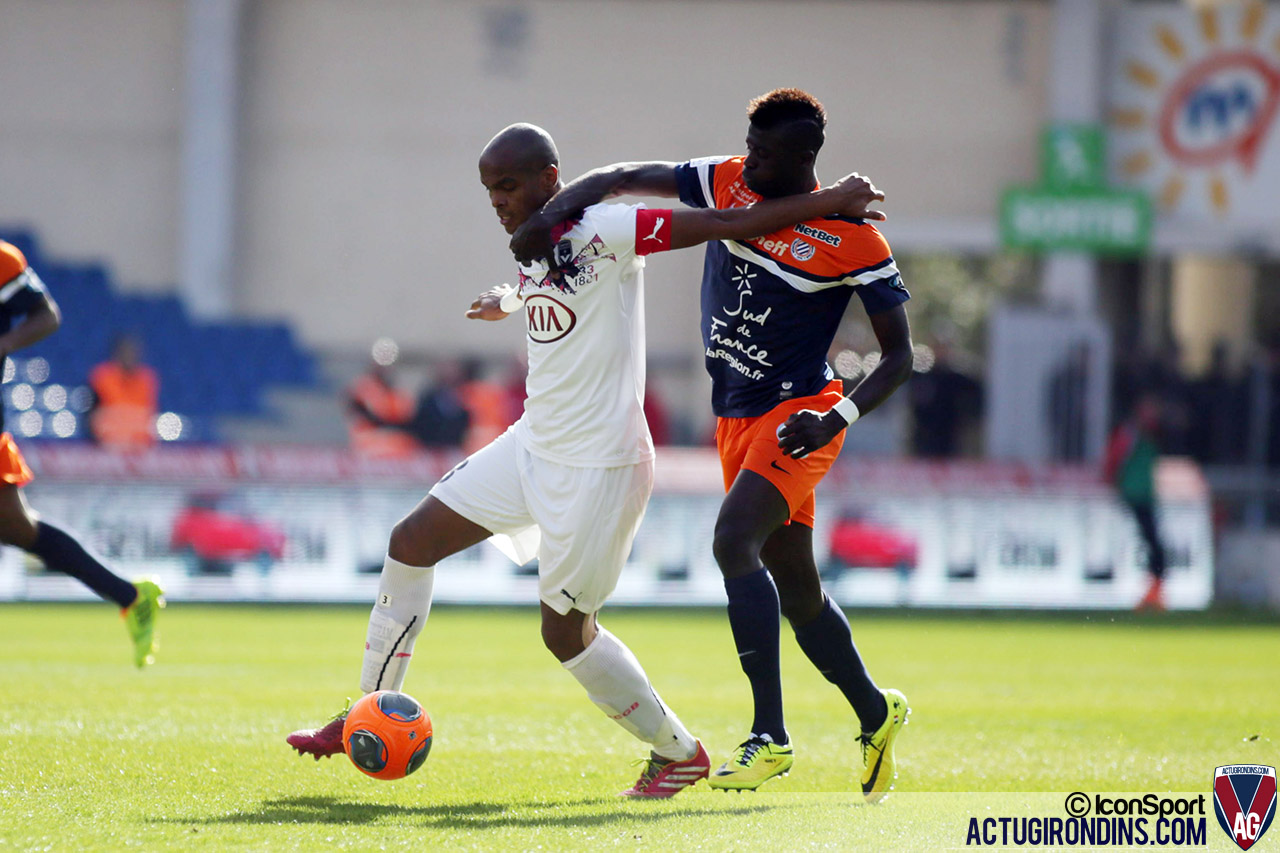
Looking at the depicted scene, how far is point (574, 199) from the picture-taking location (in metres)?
4.58

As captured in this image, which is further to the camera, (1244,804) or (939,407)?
(939,407)

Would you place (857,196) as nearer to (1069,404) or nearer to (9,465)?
(9,465)

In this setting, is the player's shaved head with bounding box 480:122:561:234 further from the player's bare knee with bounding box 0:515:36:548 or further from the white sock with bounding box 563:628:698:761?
the player's bare knee with bounding box 0:515:36:548

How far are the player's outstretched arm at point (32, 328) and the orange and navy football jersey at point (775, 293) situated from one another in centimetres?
277

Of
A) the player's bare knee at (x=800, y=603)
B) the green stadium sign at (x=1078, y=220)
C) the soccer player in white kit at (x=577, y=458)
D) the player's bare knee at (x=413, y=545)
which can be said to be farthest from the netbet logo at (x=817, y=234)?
the green stadium sign at (x=1078, y=220)

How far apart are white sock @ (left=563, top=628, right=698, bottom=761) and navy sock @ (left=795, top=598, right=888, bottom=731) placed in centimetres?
51

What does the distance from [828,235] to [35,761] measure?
304 centimetres

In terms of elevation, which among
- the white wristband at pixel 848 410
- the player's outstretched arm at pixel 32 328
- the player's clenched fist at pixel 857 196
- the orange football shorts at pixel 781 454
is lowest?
the orange football shorts at pixel 781 454

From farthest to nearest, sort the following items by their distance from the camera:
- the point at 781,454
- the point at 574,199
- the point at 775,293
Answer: the point at 775,293, the point at 781,454, the point at 574,199

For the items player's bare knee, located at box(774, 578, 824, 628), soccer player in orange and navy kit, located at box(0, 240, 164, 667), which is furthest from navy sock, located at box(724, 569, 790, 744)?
soccer player in orange and navy kit, located at box(0, 240, 164, 667)

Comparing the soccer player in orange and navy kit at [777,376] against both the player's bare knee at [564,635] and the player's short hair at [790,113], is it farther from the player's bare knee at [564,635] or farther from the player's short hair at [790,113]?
the player's bare knee at [564,635]

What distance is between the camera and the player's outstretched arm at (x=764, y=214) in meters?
4.54

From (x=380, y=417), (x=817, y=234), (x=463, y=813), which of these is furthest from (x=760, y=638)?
(x=380, y=417)

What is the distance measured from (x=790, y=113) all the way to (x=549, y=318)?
966 mm
